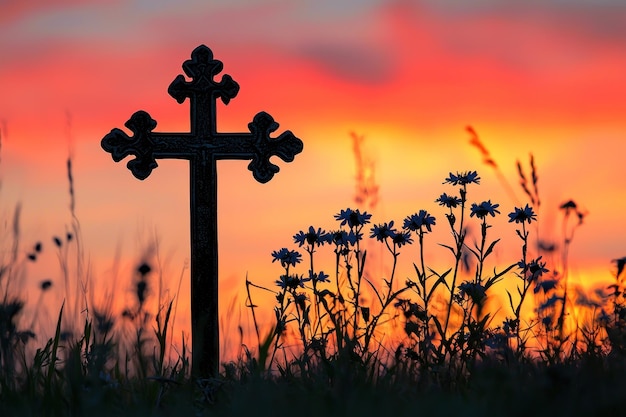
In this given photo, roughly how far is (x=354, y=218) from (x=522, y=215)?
1106mm

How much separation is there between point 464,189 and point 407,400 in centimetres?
206

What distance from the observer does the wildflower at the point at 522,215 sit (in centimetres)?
607

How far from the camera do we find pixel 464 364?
5.60m

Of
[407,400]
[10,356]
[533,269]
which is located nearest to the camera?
[407,400]

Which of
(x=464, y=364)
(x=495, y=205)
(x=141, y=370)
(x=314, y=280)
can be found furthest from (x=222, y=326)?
(x=495, y=205)

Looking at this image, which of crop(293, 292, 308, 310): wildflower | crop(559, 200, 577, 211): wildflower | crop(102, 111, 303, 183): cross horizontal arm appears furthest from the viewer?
crop(102, 111, 303, 183): cross horizontal arm

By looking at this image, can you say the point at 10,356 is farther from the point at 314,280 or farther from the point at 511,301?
the point at 511,301

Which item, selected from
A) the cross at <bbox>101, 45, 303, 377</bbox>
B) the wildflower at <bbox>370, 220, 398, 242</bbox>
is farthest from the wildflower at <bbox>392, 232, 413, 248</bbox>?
the cross at <bbox>101, 45, 303, 377</bbox>

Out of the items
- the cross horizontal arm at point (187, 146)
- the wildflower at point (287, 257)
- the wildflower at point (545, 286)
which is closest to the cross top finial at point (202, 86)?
the cross horizontal arm at point (187, 146)

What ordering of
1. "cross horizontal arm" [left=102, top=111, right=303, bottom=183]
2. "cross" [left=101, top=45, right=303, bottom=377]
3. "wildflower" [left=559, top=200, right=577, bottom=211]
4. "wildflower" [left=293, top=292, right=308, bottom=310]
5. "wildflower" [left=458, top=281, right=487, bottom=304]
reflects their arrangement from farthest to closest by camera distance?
"cross horizontal arm" [left=102, top=111, right=303, bottom=183] → "cross" [left=101, top=45, right=303, bottom=377] → "wildflower" [left=559, top=200, right=577, bottom=211] → "wildflower" [left=293, top=292, right=308, bottom=310] → "wildflower" [left=458, top=281, right=487, bottom=304]

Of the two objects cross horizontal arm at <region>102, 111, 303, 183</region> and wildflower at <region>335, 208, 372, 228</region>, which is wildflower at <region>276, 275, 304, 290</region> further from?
cross horizontal arm at <region>102, 111, 303, 183</region>

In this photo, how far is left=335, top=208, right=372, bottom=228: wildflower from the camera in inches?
246

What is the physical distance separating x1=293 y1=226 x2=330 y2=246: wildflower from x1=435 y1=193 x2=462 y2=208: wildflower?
0.78 meters

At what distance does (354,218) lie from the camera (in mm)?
6250
